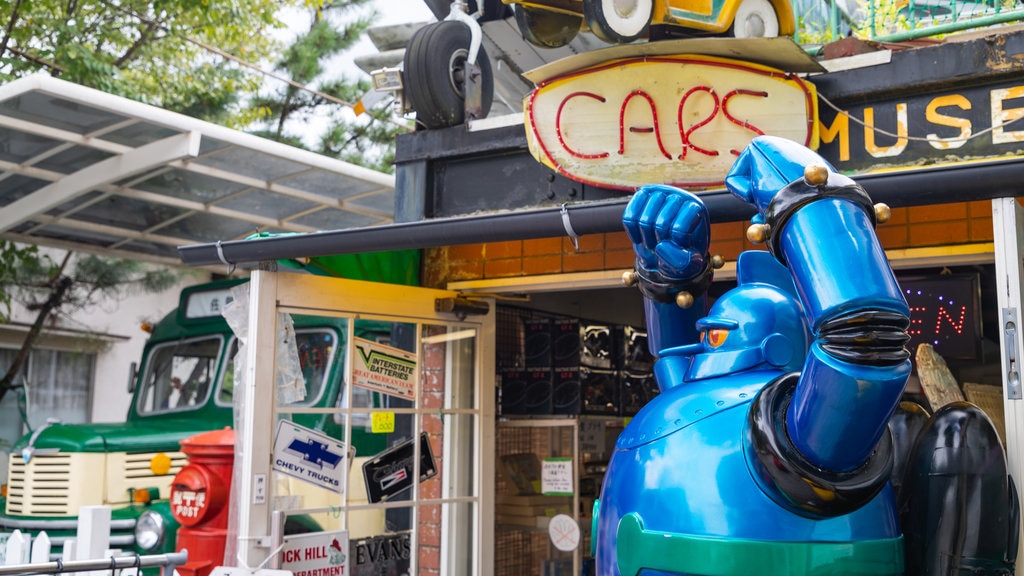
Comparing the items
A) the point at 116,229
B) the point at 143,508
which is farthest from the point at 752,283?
the point at 116,229

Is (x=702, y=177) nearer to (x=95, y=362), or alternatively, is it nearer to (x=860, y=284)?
(x=860, y=284)

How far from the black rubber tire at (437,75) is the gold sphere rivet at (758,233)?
10.8 feet

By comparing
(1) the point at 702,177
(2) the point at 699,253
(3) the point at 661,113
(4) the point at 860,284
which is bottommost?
(4) the point at 860,284

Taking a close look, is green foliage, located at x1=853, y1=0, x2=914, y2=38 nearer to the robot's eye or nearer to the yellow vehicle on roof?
the yellow vehicle on roof

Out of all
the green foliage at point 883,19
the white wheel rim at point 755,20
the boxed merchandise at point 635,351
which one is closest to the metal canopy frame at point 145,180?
the boxed merchandise at point 635,351

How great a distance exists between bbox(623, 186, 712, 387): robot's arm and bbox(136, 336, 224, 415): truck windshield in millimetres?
4647

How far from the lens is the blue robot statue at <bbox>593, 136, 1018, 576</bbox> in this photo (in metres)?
2.21

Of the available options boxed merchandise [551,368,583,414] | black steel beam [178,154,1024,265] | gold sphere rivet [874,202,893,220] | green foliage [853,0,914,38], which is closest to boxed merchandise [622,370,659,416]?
boxed merchandise [551,368,583,414]

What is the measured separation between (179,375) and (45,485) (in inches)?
55.1

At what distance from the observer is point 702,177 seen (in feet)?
14.3

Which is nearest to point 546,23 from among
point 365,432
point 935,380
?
point 365,432

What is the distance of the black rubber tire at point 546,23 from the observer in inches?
208

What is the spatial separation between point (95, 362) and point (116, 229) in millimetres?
6490

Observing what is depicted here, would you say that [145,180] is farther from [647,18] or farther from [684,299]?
[684,299]
